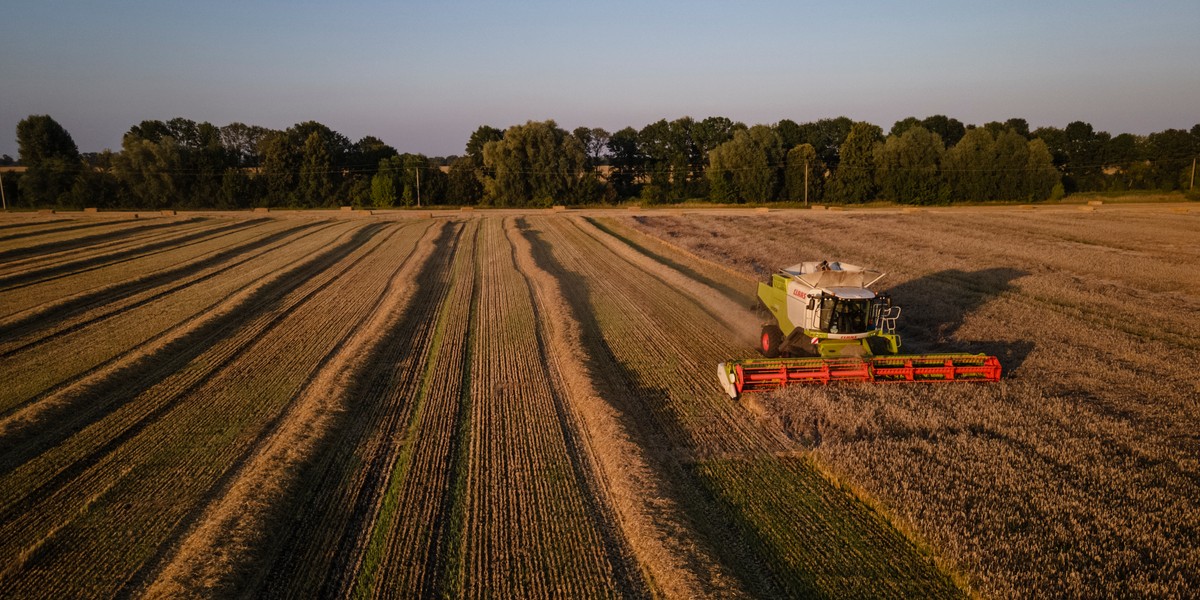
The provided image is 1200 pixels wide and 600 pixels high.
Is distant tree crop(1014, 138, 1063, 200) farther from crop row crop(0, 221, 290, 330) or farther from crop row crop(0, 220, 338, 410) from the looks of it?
crop row crop(0, 221, 290, 330)

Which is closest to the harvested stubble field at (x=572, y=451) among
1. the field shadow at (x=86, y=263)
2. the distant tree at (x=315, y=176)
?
the field shadow at (x=86, y=263)

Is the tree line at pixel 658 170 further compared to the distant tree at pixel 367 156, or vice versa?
the distant tree at pixel 367 156

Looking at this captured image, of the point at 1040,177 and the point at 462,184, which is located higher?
the point at 462,184

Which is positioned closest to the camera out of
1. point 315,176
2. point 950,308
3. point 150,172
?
point 950,308

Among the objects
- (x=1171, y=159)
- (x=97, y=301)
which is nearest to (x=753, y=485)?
(x=97, y=301)

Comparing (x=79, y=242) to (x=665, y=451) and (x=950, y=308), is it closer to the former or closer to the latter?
(x=665, y=451)

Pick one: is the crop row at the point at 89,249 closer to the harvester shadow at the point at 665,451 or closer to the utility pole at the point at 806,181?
the harvester shadow at the point at 665,451

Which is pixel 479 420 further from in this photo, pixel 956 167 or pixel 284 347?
pixel 956 167
